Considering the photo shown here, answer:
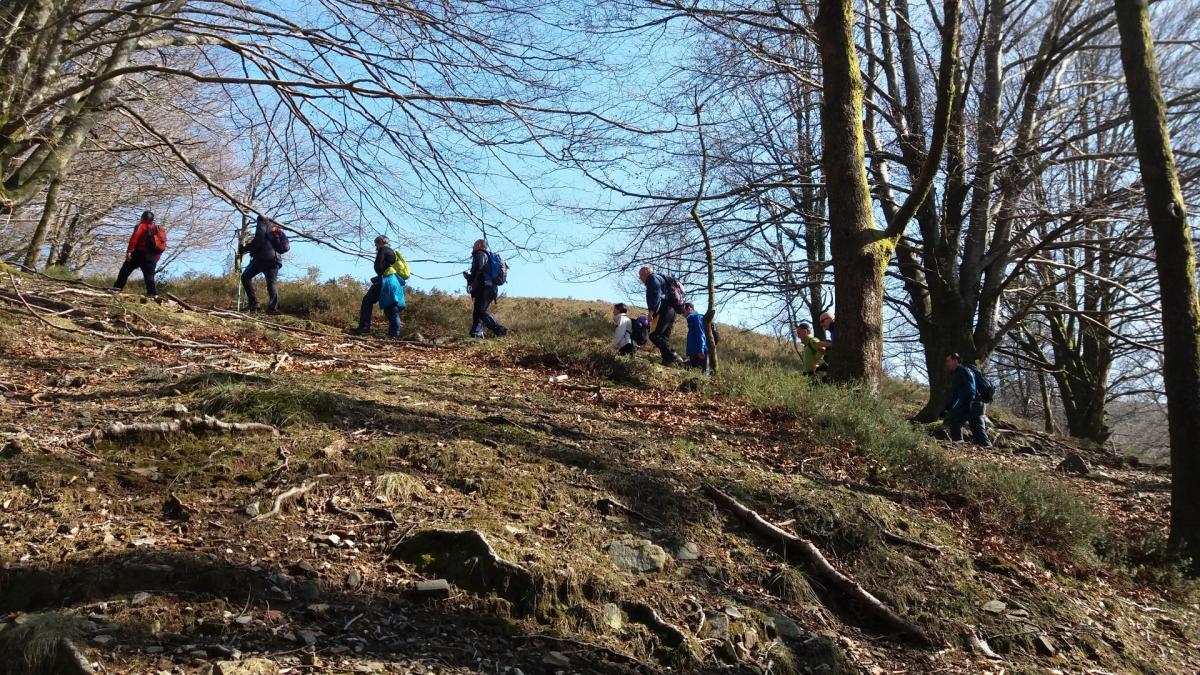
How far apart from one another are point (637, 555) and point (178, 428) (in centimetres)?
288

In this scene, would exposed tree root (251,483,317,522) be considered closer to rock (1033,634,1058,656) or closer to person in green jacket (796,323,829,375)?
rock (1033,634,1058,656)

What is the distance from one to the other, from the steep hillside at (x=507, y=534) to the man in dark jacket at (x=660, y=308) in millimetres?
4702

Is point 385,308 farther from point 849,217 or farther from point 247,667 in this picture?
point 247,667

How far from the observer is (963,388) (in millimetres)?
9617

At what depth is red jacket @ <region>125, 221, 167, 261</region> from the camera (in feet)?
36.4

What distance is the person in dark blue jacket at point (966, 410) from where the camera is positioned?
9523 millimetres

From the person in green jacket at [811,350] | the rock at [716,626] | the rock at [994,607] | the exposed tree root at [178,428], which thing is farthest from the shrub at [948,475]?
the exposed tree root at [178,428]

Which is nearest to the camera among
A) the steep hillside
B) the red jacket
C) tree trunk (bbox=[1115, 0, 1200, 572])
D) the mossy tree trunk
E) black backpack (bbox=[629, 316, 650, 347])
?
the steep hillside

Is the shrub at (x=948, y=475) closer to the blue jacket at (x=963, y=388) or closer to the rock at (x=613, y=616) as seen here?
the blue jacket at (x=963, y=388)

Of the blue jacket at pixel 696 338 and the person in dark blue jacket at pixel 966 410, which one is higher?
the blue jacket at pixel 696 338

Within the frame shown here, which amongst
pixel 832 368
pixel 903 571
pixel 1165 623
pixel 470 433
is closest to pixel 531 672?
pixel 470 433

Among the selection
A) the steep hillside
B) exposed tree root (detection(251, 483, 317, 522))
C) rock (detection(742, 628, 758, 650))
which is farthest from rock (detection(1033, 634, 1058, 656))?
exposed tree root (detection(251, 483, 317, 522))

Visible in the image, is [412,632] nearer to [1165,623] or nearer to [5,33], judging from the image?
[1165,623]

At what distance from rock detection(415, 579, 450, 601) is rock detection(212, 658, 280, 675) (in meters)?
0.75
